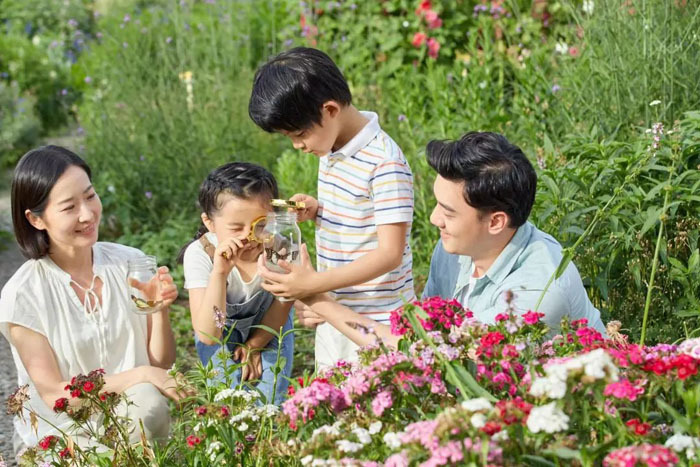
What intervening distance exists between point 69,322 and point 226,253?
605mm

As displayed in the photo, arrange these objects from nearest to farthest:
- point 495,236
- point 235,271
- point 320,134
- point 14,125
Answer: point 495,236
point 320,134
point 235,271
point 14,125

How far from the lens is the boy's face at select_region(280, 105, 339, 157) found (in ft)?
9.05

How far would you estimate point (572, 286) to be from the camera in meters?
2.57

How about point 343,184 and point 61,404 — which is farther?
point 343,184

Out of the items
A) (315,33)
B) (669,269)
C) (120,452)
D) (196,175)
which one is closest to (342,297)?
(120,452)

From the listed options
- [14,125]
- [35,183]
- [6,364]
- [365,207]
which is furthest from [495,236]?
[14,125]

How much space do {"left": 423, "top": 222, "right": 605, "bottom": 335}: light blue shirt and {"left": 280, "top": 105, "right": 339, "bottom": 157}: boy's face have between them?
2.00ft

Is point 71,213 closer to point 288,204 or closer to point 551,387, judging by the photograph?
point 288,204

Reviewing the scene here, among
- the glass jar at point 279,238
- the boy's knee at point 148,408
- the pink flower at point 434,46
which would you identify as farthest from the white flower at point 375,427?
the pink flower at point 434,46

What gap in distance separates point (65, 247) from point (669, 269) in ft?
6.81

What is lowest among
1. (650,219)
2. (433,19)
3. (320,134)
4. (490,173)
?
(650,219)

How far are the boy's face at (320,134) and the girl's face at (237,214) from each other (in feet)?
0.88

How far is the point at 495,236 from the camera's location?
8.74 feet

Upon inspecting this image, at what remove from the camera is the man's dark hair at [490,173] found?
2559 mm
